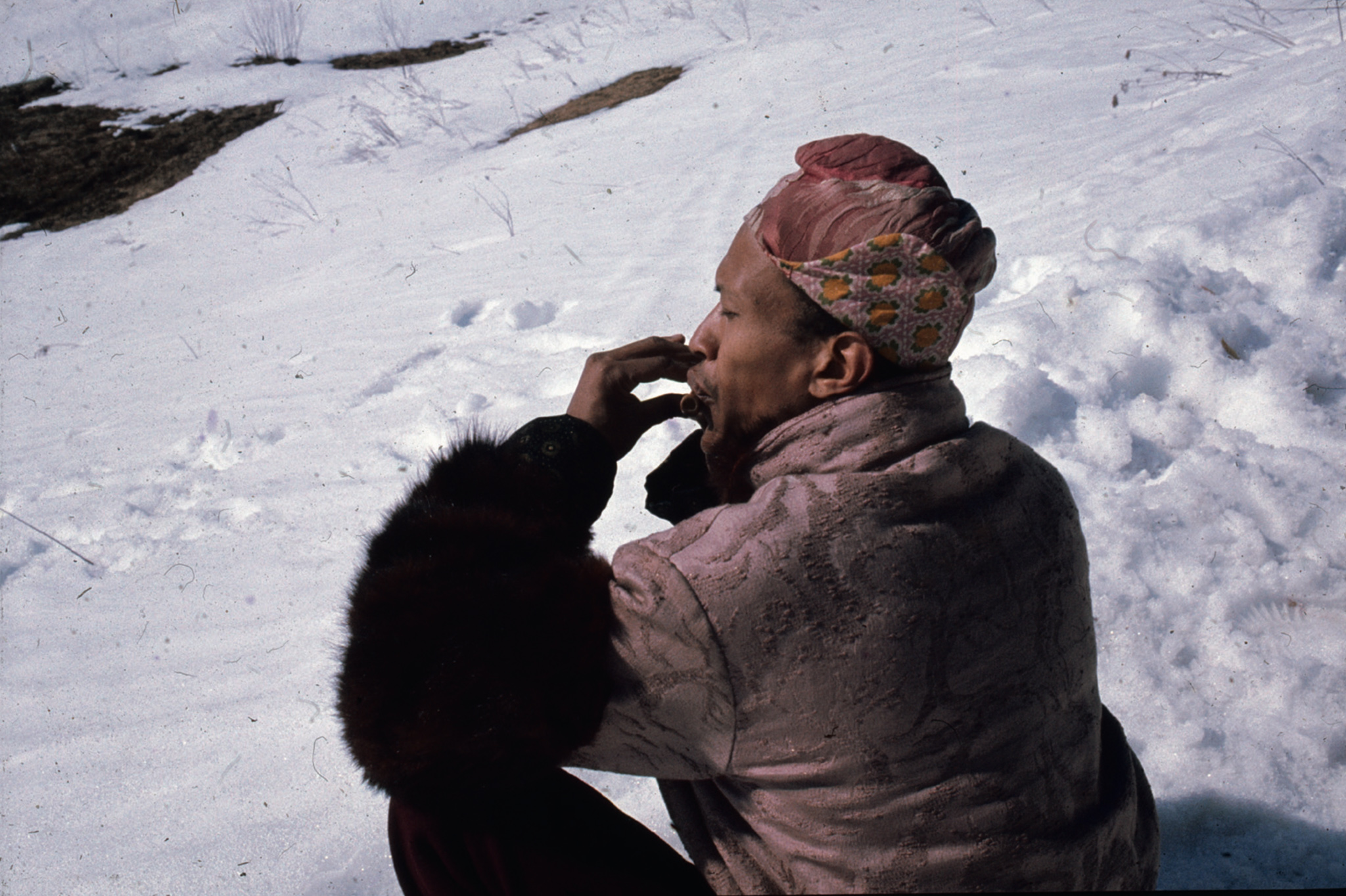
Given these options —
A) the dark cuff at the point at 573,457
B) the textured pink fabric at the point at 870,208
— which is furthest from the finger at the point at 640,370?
the textured pink fabric at the point at 870,208

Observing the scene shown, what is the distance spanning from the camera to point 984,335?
319 cm

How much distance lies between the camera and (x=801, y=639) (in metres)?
1.08

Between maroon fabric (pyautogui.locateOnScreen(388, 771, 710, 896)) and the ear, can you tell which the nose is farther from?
maroon fabric (pyautogui.locateOnScreen(388, 771, 710, 896))

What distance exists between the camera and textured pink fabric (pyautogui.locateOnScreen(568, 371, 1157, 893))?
3.53 ft

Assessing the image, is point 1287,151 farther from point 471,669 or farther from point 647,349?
point 471,669

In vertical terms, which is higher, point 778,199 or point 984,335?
point 778,199

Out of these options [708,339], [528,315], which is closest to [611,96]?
[528,315]

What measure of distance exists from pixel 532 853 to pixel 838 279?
0.98 metres

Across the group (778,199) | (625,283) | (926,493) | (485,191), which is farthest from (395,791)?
(485,191)

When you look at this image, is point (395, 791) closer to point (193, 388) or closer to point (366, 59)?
point (193, 388)

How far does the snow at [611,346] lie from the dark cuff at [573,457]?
915 millimetres

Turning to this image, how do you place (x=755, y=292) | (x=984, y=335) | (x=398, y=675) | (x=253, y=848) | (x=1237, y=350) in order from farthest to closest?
(x=984, y=335) < (x=1237, y=350) < (x=253, y=848) < (x=755, y=292) < (x=398, y=675)

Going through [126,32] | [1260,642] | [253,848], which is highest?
[126,32]

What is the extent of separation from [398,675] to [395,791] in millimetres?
158
